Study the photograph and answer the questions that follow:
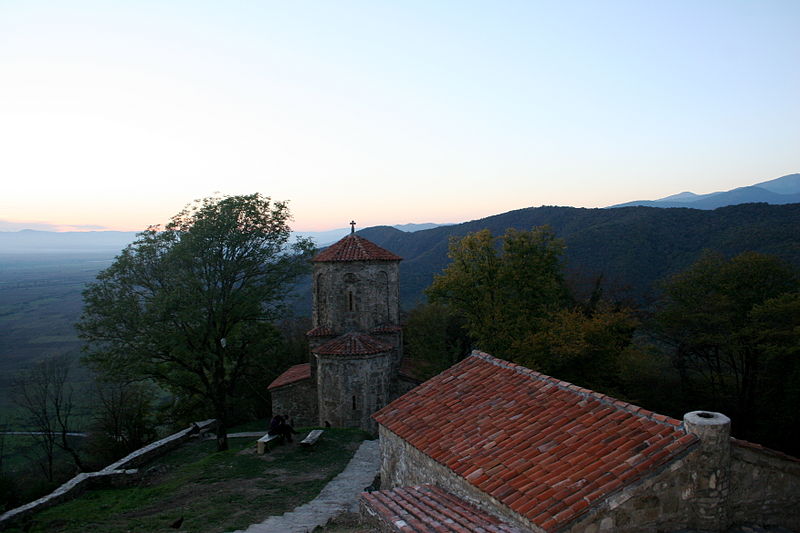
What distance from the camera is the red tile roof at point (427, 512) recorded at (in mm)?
6309

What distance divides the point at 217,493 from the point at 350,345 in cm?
813

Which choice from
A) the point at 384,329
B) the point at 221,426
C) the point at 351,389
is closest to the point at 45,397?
the point at 221,426

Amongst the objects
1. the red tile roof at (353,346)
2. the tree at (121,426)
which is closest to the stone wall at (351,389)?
the red tile roof at (353,346)

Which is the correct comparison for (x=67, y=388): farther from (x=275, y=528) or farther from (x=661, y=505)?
(x=661, y=505)

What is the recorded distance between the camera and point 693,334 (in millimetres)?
20109

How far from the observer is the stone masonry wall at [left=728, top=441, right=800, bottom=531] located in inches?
243

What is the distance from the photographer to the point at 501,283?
22.3 m

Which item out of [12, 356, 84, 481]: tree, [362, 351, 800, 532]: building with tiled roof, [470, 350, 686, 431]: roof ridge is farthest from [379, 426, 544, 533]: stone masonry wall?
[12, 356, 84, 481]: tree

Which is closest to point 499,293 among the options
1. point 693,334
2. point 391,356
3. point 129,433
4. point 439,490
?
point 391,356

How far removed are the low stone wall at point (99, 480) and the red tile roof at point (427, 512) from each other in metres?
11.9

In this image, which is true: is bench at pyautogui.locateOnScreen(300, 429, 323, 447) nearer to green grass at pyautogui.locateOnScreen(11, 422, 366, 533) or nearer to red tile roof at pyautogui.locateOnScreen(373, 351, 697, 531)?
green grass at pyautogui.locateOnScreen(11, 422, 366, 533)

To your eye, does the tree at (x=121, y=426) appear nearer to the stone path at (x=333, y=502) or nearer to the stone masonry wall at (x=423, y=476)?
the stone path at (x=333, y=502)

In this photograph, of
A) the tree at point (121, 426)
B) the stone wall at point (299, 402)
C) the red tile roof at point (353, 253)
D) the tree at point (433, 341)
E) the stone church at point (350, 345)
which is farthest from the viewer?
the tree at point (433, 341)

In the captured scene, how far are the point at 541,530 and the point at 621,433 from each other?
6.70 feet
